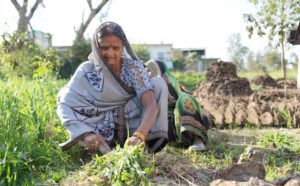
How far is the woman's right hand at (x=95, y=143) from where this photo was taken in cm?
272

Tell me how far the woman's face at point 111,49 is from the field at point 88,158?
69 centimetres

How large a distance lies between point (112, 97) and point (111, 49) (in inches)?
14.0

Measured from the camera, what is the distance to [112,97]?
10.0 ft

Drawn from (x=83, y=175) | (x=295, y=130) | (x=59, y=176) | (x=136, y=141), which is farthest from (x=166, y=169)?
(x=295, y=130)

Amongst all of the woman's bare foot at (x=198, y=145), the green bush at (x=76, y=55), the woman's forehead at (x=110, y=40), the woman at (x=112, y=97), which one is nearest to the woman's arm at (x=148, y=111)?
the woman at (x=112, y=97)

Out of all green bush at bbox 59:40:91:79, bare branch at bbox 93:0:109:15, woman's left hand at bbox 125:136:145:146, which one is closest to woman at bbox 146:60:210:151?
woman's left hand at bbox 125:136:145:146

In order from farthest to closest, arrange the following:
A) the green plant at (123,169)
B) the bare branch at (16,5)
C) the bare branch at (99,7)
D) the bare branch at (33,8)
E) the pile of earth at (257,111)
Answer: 1. the bare branch at (99,7)
2. the bare branch at (33,8)
3. the bare branch at (16,5)
4. the pile of earth at (257,111)
5. the green plant at (123,169)

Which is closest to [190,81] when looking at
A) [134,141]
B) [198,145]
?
[198,145]

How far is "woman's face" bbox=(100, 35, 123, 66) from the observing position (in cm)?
288

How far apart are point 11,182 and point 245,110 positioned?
3.34 m

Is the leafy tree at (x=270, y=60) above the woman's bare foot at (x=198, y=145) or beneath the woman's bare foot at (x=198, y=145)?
above

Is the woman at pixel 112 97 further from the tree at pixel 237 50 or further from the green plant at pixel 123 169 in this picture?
the tree at pixel 237 50

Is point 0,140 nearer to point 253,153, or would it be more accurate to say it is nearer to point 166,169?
point 166,169

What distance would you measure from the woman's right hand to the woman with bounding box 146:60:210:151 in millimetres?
890
